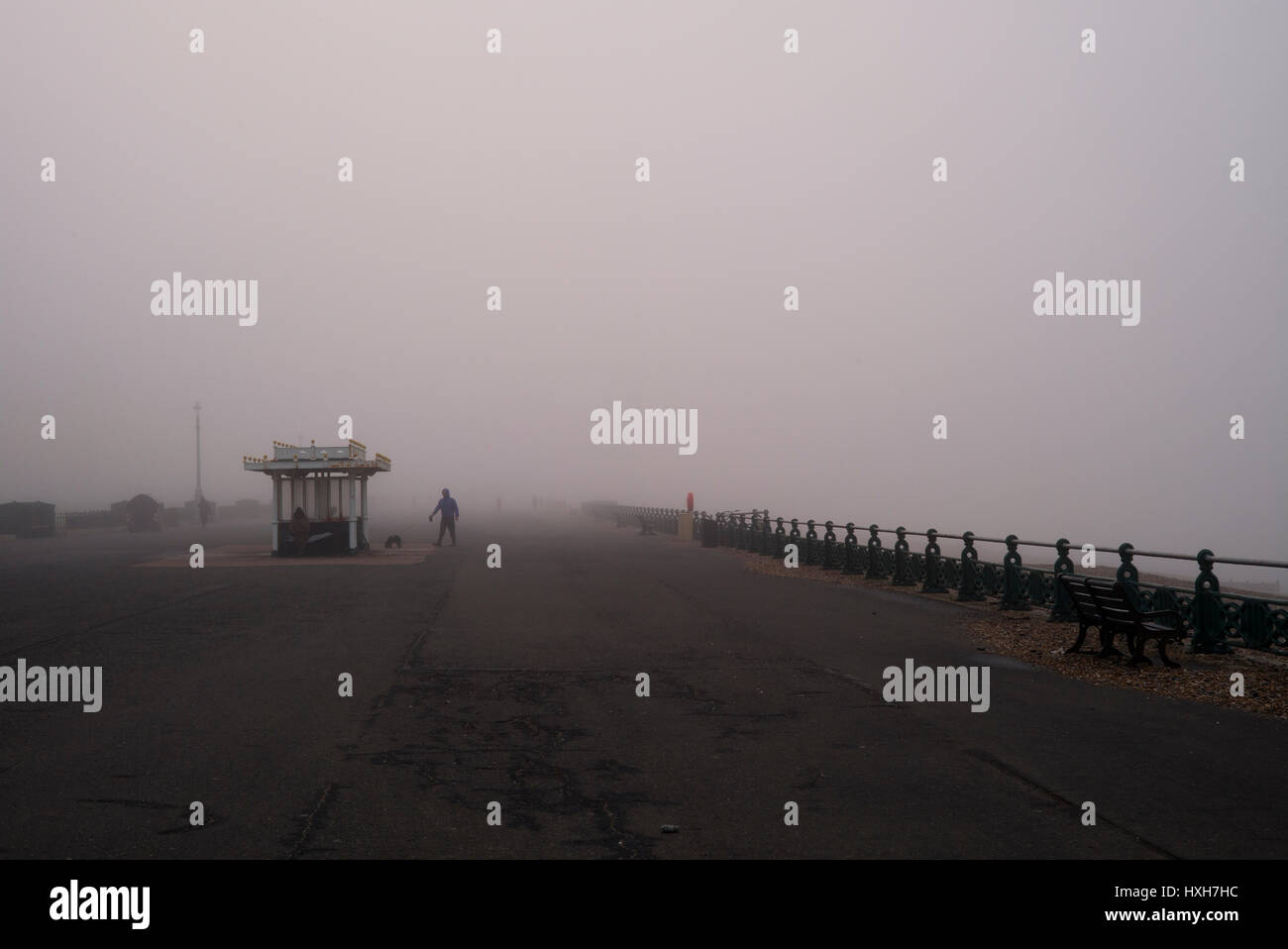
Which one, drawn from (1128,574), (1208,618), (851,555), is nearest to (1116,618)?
(1208,618)

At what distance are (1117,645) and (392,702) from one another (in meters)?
9.03

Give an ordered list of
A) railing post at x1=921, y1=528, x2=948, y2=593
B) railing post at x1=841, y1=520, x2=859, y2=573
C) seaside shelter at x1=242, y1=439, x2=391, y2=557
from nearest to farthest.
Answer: railing post at x1=921, y1=528, x2=948, y2=593
railing post at x1=841, y1=520, x2=859, y2=573
seaside shelter at x1=242, y1=439, x2=391, y2=557

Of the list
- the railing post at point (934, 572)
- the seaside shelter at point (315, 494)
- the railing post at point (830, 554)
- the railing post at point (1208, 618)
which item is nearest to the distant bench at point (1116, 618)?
the railing post at point (1208, 618)

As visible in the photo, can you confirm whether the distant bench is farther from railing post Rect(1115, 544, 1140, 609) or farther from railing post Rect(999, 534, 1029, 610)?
railing post Rect(999, 534, 1029, 610)

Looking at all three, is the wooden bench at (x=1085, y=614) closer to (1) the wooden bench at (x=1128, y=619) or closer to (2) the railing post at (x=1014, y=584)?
(1) the wooden bench at (x=1128, y=619)

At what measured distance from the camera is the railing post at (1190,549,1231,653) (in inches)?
444

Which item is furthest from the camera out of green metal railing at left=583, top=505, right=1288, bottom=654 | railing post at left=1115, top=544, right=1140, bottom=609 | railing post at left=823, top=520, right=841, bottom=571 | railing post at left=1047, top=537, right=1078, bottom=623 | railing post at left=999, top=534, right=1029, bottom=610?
railing post at left=823, top=520, right=841, bottom=571

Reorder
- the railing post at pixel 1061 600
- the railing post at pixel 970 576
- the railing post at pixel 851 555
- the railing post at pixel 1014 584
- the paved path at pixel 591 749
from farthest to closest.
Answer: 1. the railing post at pixel 851 555
2. the railing post at pixel 970 576
3. the railing post at pixel 1014 584
4. the railing post at pixel 1061 600
5. the paved path at pixel 591 749

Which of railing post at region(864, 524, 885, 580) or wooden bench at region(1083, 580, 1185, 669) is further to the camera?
railing post at region(864, 524, 885, 580)

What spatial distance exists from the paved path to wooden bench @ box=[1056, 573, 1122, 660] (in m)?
1.05

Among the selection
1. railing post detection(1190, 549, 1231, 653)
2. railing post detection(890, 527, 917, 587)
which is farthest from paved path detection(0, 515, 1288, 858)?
railing post detection(890, 527, 917, 587)

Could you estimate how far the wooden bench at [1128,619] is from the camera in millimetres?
10352

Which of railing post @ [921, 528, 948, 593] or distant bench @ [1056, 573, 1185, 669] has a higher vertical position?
distant bench @ [1056, 573, 1185, 669]
